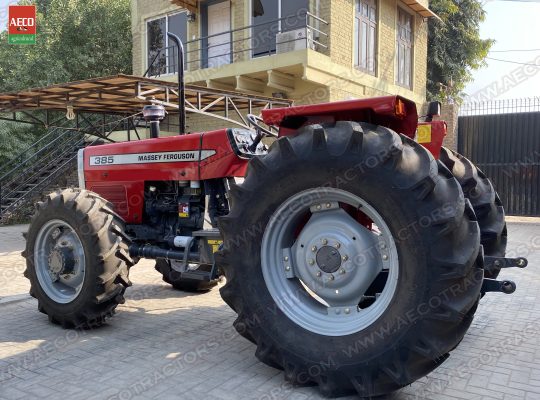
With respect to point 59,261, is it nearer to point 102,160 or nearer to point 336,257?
point 102,160

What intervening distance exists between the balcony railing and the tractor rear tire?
7.80 metres

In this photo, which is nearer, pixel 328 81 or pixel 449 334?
pixel 449 334

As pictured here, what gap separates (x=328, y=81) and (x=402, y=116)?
871 cm

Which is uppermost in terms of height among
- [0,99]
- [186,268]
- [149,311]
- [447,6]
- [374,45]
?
[447,6]

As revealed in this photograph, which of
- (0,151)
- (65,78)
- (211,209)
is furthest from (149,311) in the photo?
(65,78)

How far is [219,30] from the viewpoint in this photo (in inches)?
534

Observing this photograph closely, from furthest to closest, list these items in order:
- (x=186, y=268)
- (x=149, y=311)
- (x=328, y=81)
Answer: (x=328, y=81), (x=149, y=311), (x=186, y=268)

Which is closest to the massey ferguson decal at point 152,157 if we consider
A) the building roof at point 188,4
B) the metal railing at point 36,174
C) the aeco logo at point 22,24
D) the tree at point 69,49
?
the metal railing at point 36,174

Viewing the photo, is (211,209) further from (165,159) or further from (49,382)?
(49,382)

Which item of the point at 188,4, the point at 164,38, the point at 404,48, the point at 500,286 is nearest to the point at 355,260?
the point at 500,286

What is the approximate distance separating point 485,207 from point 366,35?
33.4ft

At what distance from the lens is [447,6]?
18172 mm

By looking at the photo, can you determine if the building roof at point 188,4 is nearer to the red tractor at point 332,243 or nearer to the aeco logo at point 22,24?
the aeco logo at point 22,24

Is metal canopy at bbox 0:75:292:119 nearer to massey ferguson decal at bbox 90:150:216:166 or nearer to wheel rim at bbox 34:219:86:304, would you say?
massey ferguson decal at bbox 90:150:216:166
